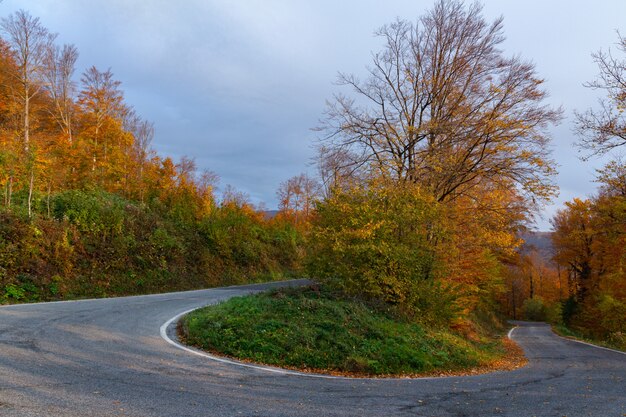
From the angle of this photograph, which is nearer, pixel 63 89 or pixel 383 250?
pixel 383 250

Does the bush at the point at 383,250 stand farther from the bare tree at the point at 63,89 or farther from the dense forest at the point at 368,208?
the bare tree at the point at 63,89

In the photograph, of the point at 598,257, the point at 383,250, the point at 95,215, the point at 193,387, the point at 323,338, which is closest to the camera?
the point at 193,387

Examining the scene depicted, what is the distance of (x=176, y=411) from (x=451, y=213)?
46.9 feet

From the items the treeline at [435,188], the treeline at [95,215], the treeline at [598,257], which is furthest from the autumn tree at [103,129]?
the treeline at [598,257]

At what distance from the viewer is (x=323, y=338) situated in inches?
389

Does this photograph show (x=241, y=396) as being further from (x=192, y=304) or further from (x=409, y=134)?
(x=409, y=134)

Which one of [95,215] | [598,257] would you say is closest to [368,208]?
[95,215]

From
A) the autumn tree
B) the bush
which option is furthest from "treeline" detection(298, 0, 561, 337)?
the autumn tree

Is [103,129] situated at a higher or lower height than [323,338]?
higher

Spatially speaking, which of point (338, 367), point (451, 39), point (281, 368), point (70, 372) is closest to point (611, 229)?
point (451, 39)

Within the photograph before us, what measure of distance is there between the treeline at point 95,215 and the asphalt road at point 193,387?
652cm

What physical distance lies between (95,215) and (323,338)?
48.3 ft

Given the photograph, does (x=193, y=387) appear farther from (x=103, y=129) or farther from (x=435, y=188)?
(x=103, y=129)

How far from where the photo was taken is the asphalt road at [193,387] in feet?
17.3
